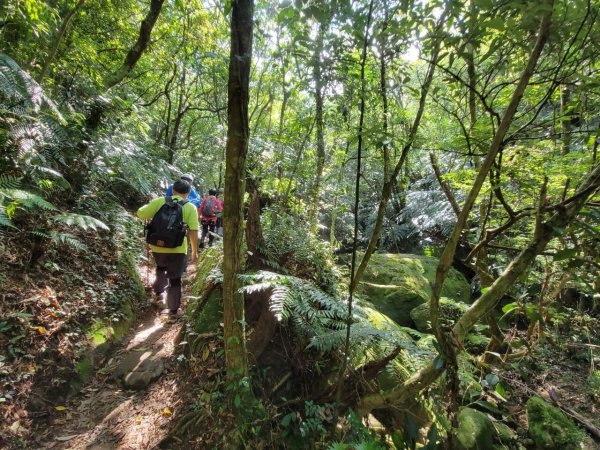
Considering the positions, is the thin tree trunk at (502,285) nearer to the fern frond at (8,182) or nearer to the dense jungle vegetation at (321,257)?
the dense jungle vegetation at (321,257)

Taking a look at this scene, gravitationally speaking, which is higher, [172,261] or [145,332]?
[172,261]

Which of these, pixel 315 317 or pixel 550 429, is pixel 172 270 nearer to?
pixel 315 317

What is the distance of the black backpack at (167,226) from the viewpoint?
14.9ft

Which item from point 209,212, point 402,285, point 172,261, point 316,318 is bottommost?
point 402,285

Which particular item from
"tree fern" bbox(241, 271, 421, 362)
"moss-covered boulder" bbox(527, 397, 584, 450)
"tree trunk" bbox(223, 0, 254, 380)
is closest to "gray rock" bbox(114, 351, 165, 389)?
"tree trunk" bbox(223, 0, 254, 380)

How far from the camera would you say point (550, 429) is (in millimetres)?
3682

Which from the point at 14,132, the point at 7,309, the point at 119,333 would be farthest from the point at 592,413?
the point at 14,132

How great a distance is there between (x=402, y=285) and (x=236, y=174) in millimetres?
4847

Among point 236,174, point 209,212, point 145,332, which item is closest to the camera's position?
point 236,174

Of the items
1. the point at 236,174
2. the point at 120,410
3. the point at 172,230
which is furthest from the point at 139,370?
the point at 236,174

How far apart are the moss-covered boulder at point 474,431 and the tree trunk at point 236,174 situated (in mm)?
2426

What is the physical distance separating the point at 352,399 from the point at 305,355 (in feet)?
2.44

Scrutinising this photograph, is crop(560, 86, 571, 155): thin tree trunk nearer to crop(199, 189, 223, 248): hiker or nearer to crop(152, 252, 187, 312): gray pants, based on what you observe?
crop(152, 252, 187, 312): gray pants

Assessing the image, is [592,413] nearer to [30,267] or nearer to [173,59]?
[30,267]
